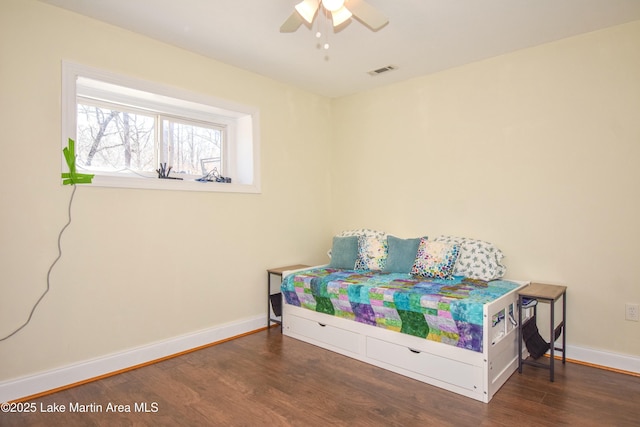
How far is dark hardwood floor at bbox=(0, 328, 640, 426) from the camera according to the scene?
1971mm

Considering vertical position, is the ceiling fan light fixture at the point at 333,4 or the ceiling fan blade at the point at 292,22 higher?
the ceiling fan blade at the point at 292,22

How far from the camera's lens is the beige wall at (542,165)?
8.42 ft

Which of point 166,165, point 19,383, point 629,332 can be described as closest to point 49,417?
point 19,383

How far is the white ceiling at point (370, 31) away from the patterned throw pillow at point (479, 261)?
1.60 metres

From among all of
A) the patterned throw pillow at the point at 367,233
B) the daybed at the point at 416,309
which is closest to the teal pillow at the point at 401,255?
the daybed at the point at 416,309

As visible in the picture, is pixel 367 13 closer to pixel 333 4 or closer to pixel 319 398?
pixel 333 4

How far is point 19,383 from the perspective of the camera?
219 cm

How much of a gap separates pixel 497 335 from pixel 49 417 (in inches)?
106

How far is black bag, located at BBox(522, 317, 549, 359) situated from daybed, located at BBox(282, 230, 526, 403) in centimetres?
12

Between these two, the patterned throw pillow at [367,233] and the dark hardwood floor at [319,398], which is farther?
the patterned throw pillow at [367,233]

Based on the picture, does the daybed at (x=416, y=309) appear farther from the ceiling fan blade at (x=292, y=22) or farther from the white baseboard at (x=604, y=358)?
the ceiling fan blade at (x=292, y=22)

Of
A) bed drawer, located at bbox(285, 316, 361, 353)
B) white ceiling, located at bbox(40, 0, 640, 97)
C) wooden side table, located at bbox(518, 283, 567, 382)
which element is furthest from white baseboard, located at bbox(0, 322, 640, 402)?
white ceiling, located at bbox(40, 0, 640, 97)

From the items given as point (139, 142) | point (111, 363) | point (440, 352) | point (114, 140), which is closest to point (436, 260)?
point (440, 352)

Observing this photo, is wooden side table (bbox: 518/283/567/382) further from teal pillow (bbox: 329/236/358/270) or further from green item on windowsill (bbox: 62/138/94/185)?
green item on windowsill (bbox: 62/138/94/185)
